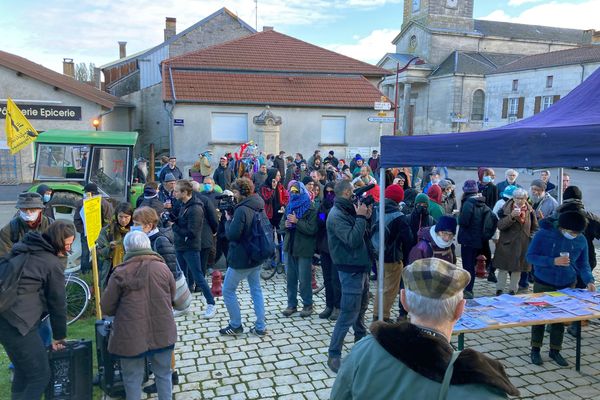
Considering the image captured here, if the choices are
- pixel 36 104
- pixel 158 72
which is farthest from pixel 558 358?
pixel 158 72

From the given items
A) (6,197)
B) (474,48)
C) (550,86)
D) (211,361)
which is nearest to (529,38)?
(474,48)

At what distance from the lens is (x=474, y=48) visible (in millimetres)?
56562

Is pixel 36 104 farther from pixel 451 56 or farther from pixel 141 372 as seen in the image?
pixel 451 56

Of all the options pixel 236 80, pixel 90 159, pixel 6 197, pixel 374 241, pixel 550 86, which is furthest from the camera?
pixel 550 86

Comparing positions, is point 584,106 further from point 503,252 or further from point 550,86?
point 550,86

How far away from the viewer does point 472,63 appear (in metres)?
51.0

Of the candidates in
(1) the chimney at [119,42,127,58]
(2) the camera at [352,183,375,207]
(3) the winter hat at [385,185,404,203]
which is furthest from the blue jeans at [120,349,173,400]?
(1) the chimney at [119,42,127,58]

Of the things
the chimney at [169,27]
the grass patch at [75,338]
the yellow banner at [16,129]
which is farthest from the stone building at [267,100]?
the grass patch at [75,338]

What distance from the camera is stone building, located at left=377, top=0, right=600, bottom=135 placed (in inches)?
1944

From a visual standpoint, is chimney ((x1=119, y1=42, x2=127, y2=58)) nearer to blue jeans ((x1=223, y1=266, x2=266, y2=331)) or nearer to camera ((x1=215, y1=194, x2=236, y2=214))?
camera ((x1=215, y1=194, x2=236, y2=214))

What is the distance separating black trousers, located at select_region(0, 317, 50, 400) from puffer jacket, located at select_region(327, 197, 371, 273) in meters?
2.74

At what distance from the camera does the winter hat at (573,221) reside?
474 centimetres

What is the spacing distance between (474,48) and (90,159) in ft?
190

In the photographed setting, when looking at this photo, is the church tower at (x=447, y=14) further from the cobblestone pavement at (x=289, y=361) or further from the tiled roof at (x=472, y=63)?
the cobblestone pavement at (x=289, y=361)
